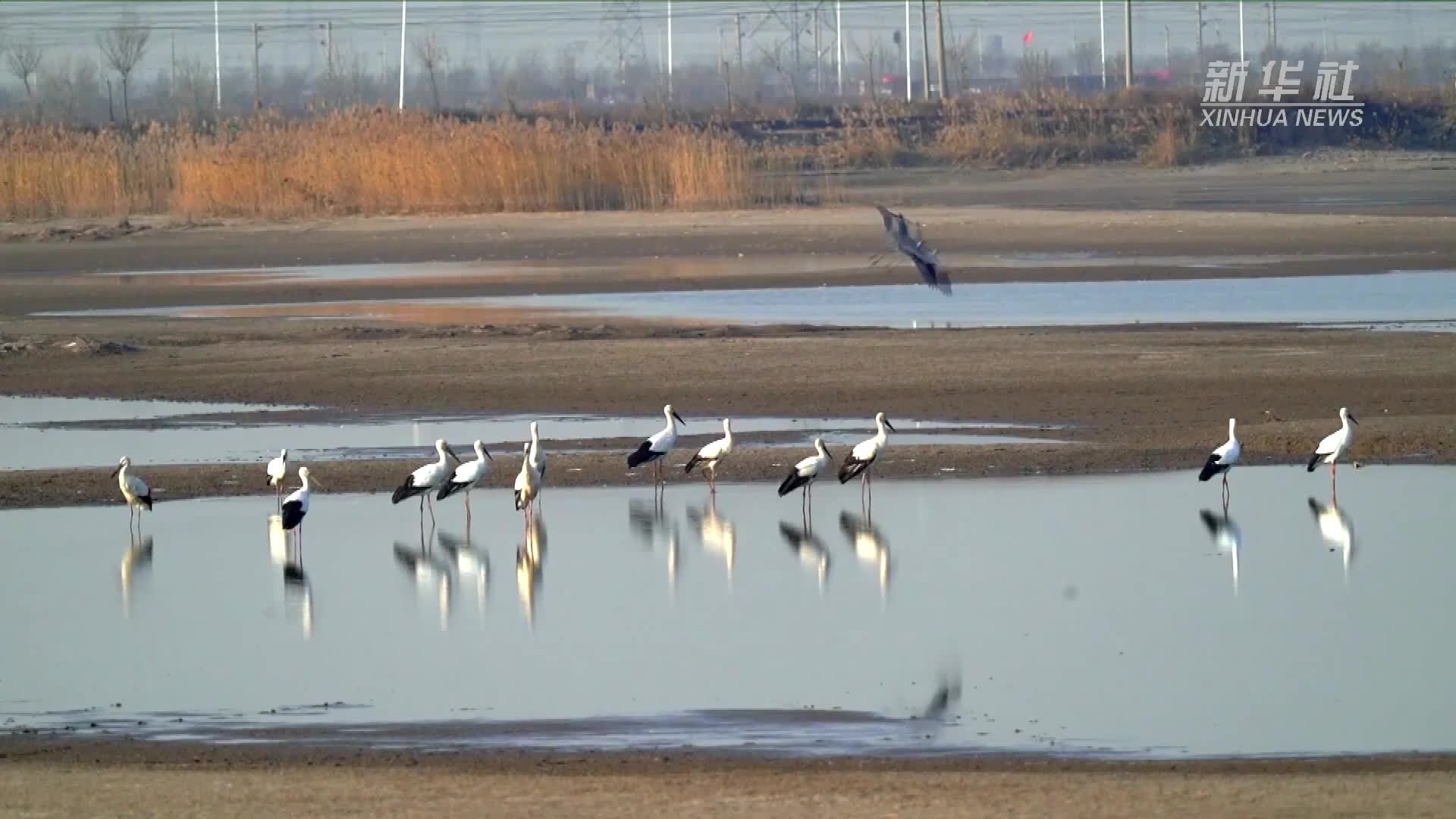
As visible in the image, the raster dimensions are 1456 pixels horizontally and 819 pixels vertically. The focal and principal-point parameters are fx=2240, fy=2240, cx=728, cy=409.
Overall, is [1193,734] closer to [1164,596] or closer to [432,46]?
[1164,596]

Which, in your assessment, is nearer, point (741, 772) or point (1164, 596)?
point (741, 772)

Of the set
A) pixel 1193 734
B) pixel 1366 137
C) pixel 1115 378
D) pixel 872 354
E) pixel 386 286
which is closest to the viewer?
pixel 1193 734

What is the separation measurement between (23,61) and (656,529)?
97471 millimetres

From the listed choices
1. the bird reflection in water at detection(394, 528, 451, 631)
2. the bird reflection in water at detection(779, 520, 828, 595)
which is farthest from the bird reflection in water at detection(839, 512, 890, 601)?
the bird reflection in water at detection(394, 528, 451, 631)

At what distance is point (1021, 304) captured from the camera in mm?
25922

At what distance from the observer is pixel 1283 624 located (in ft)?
35.6

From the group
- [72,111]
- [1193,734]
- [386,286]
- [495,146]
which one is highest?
[72,111]

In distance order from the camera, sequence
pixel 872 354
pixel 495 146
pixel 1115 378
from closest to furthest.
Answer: pixel 1115 378 < pixel 872 354 < pixel 495 146

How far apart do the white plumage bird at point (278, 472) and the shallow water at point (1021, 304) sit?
9.82m

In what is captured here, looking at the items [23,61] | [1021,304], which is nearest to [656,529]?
[1021,304]

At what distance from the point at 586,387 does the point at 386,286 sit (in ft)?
36.1

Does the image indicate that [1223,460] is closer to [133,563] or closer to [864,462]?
[864,462]

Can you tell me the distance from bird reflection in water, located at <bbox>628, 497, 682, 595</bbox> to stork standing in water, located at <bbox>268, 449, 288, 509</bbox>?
230 cm

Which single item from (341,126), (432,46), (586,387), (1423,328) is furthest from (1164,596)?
(432,46)
